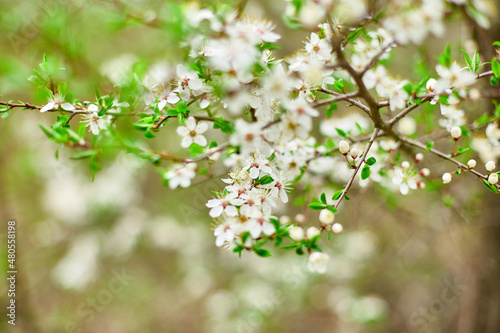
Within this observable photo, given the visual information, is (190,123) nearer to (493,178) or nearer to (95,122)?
(95,122)

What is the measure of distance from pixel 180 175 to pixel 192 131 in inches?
9.2

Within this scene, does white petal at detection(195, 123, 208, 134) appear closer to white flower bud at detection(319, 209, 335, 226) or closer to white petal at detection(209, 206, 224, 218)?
white petal at detection(209, 206, 224, 218)

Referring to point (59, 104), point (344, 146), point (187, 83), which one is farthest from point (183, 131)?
point (344, 146)

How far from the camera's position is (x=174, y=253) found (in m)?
4.66

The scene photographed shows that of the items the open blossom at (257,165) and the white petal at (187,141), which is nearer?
the open blossom at (257,165)

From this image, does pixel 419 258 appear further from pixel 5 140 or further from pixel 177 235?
pixel 5 140

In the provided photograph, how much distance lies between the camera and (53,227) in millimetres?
4133

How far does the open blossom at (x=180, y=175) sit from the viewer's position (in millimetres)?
1250

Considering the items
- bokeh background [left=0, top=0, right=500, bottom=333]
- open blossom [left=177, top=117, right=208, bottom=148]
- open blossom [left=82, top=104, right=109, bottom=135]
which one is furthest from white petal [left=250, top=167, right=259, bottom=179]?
bokeh background [left=0, top=0, right=500, bottom=333]

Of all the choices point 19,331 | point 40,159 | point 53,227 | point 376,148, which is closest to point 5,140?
point 40,159

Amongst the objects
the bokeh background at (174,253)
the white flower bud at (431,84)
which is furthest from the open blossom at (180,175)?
the bokeh background at (174,253)

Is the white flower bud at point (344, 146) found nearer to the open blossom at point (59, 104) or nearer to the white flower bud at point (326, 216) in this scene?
the white flower bud at point (326, 216)

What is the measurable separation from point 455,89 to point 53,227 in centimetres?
443

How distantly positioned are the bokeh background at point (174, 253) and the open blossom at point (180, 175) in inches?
58.9
